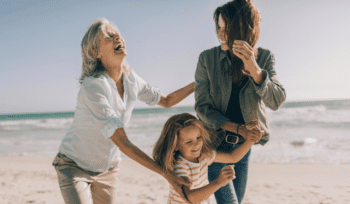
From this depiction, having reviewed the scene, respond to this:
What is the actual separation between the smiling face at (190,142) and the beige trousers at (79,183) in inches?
24.3

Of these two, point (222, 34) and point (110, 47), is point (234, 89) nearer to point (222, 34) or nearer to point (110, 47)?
point (222, 34)

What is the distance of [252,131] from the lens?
1783 millimetres

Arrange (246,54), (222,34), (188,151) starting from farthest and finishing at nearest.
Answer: (188,151), (222,34), (246,54)

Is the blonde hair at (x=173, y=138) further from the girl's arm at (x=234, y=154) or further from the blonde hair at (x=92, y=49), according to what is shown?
the blonde hair at (x=92, y=49)

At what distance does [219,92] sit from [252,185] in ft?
15.7

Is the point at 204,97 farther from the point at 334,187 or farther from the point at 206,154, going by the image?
the point at 334,187

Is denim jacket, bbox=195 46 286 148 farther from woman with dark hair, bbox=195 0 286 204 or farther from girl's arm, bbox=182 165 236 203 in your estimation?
girl's arm, bbox=182 165 236 203

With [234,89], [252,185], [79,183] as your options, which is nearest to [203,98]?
[234,89]

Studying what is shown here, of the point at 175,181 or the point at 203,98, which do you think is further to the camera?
the point at 203,98

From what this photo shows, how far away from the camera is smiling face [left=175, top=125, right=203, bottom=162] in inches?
76.4

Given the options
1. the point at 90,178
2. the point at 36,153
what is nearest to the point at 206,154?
the point at 90,178

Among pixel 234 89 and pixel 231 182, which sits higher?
pixel 234 89

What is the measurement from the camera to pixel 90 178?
6.49ft

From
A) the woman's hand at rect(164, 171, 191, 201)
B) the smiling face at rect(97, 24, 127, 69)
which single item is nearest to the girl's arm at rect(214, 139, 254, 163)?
the woman's hand at rect(164, 171, 191, 201)
